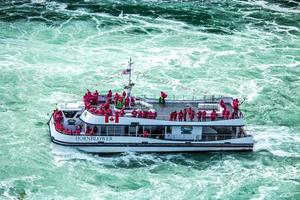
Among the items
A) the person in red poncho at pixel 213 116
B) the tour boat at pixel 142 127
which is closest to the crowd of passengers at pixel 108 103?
the tour boat at pixel 142 127

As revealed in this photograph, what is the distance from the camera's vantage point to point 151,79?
→ 5966cm

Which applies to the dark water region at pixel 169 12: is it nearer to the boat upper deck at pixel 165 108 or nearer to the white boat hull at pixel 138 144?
the boat upper deck at pixel 165 108

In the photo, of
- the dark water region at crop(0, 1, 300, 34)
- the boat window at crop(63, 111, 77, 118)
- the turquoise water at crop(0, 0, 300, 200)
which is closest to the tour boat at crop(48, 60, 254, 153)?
the boat window at crop(63, 111, 77, 118)

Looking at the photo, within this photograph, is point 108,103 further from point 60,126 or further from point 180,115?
point 180,115

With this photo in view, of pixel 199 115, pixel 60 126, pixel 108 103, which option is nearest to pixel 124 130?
pixel 108 103

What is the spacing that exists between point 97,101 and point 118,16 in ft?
106

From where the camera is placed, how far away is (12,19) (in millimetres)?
74750

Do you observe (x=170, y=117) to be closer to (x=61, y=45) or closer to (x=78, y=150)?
(x=78, y=150)

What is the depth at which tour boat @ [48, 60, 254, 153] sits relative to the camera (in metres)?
44.8

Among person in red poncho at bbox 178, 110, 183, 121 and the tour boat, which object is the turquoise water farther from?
person in red poncho at bbox 178, 110, 183, 121

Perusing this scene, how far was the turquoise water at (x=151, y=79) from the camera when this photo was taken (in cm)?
4206

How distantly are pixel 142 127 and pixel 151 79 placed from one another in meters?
14.8

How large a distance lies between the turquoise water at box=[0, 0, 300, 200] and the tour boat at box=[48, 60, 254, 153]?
777 millimetres

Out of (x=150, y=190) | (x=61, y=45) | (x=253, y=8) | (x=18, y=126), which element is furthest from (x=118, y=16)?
(x=150, y=190)
